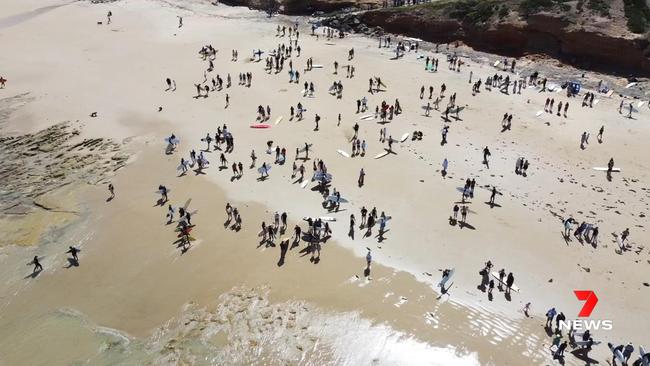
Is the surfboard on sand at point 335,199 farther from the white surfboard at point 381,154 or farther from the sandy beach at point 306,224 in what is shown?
the white surfboard at point 381,154

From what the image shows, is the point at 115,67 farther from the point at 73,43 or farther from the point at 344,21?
the point at 344,21

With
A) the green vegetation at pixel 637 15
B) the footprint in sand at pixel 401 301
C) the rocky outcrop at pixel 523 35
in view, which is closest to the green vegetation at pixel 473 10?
the rocky outcrop at pixel 523 35

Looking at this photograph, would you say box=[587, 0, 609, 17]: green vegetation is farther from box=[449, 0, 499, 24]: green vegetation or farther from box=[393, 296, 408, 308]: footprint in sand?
box=[393, 296, 408, 308]: footprint in sand

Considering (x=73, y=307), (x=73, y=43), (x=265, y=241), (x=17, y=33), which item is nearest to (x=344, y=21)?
(x=73, y=43)

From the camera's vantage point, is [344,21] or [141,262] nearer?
[141,262]

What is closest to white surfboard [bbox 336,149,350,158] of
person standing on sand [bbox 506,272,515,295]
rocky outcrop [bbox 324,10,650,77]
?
person standing on sand [bbox 506,272,515,295]

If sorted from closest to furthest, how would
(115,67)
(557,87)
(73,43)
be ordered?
(557,87) → (115,67) → (73,43)

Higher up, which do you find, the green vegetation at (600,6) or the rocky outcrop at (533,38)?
the green vegetation at (600,6)
